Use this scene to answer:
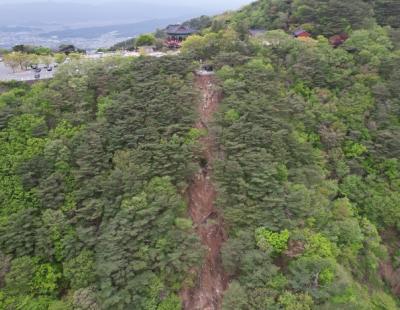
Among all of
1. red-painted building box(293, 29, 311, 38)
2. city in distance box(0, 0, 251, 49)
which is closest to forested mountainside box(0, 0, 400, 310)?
red-painted building box(293, 29, 311, 38)

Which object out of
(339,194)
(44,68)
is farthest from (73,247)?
(44,68)

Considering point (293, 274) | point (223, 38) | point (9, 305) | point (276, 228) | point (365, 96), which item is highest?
point (223, 38)

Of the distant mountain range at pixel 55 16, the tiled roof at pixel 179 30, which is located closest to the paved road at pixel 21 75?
the tiled roof at pixel 179 30

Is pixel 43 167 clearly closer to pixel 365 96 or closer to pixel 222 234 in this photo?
pixel 222 234

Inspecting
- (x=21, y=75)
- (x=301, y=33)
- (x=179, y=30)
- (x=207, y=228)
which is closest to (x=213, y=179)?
(x=207, y=228)

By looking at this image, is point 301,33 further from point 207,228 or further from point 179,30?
point 207,228

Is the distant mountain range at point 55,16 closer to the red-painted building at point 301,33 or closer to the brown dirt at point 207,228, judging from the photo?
the red-painted building at point 301,33
